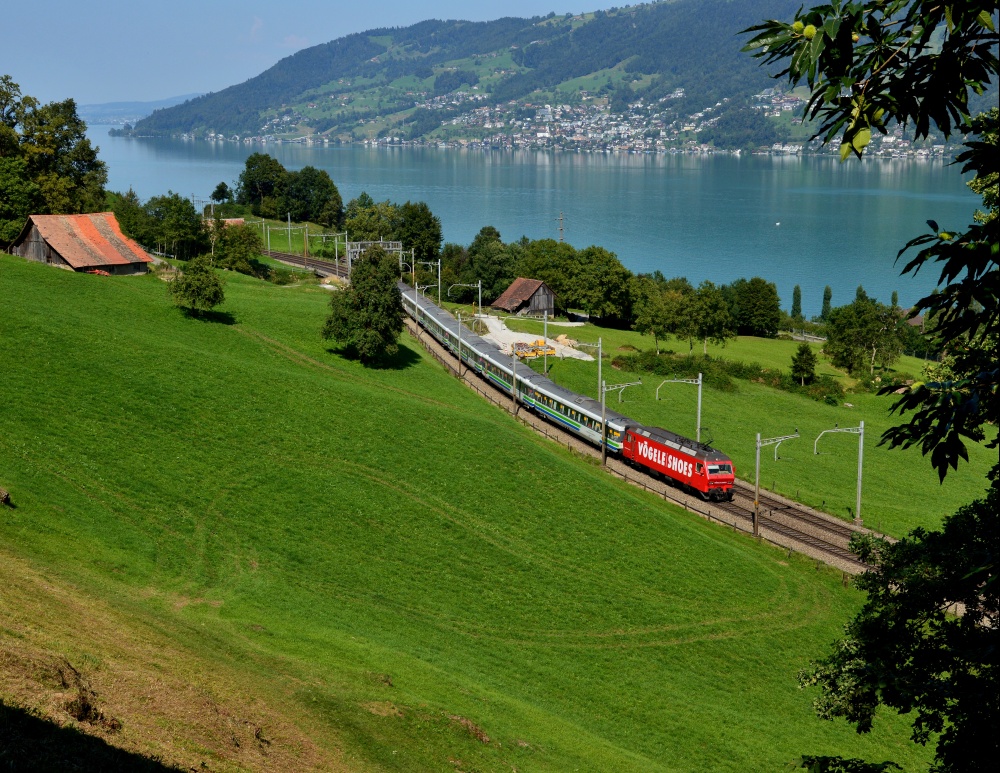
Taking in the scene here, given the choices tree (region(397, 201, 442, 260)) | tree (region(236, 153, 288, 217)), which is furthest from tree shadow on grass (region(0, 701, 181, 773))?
tree (region(236, 153, 288, 217))

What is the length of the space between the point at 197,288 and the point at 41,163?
158 ft

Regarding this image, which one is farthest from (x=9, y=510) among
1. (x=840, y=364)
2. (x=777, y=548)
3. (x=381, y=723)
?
(x=840, y=364)

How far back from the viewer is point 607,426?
195 ft

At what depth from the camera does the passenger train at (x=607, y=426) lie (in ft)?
173

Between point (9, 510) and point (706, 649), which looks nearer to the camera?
point (9, 510)

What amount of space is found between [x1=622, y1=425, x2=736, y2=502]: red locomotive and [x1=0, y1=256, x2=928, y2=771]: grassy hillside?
354 centimetres

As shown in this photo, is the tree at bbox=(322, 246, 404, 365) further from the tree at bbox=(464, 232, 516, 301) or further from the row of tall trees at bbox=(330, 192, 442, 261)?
the row of tall trees at bbox=(330, 192, 442, 261)

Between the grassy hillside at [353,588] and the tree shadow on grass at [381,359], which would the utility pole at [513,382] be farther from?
the grassy hillside at [353,588]

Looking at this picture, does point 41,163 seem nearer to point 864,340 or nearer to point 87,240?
point 87,240

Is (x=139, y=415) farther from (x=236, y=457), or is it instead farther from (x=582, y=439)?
(x=582, y=439)

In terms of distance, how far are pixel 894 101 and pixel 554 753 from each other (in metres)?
21.2

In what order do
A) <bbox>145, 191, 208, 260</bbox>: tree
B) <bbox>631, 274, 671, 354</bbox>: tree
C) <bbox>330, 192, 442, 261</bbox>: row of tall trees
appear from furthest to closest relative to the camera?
<bbox>330, 192, 442, 261</bbox>: row of tall trees → <bbox>145, 191, 208, 260</bbox>: tree → <bbox>631, 274, 671, 354</bbox>: tree

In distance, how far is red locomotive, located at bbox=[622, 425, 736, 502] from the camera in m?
52.4

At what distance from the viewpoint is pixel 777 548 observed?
46969 millimetres
